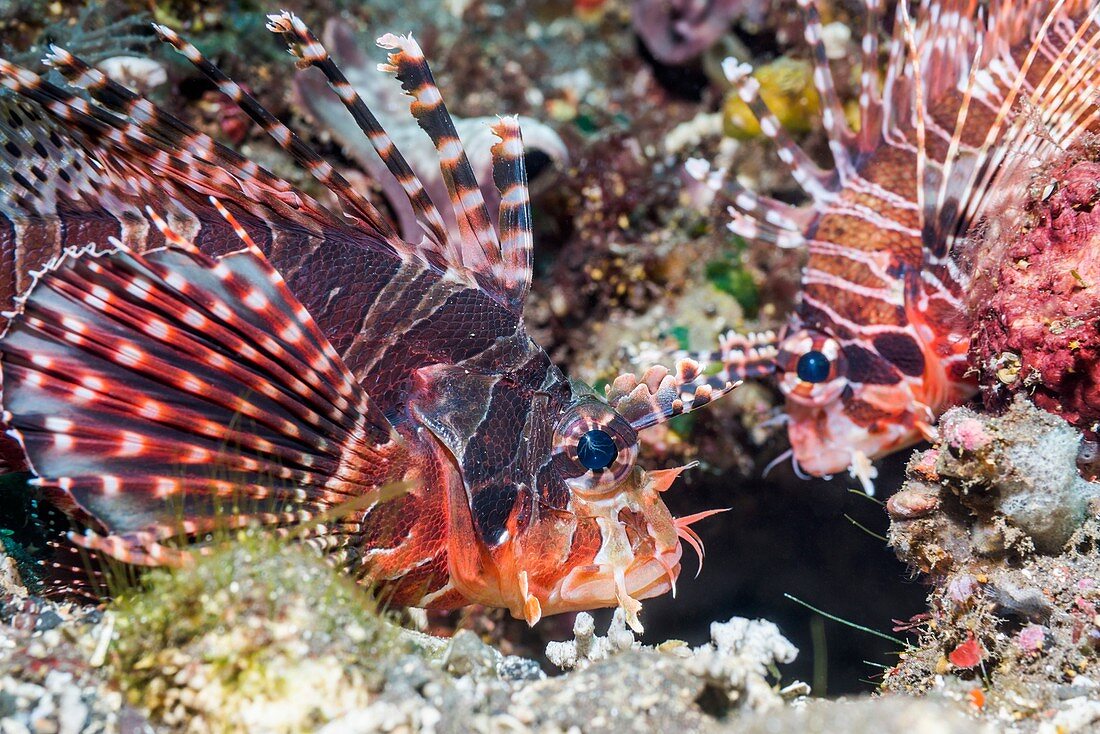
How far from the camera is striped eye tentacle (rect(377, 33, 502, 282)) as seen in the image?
272cm

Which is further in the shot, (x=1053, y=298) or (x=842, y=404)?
(x=842, y=404)

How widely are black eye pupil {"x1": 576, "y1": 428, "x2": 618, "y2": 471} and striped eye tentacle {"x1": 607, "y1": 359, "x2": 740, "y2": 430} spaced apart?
213 mm

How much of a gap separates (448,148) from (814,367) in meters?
2.30

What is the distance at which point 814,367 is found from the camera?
13.2ft

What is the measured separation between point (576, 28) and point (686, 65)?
1.23 m

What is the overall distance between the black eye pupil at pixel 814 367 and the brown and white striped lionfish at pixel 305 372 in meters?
1.34

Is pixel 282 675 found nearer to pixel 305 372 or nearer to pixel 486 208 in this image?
pixel 305 372

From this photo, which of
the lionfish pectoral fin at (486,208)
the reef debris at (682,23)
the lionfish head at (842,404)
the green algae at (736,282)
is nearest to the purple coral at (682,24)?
the reef debris at (682,23)

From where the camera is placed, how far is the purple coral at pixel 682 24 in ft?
20.3

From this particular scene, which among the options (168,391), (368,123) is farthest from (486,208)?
(168,391)

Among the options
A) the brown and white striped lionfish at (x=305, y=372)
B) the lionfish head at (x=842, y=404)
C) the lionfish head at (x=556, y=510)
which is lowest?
the lionfish head at (x=842, y=404)

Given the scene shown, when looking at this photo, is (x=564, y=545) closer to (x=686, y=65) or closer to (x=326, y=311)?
(x=326, y=311)

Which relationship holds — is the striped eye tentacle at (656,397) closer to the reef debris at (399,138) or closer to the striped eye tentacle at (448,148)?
the striped eye tentacle at (448,148)

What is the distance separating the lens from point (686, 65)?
6.48 meters
